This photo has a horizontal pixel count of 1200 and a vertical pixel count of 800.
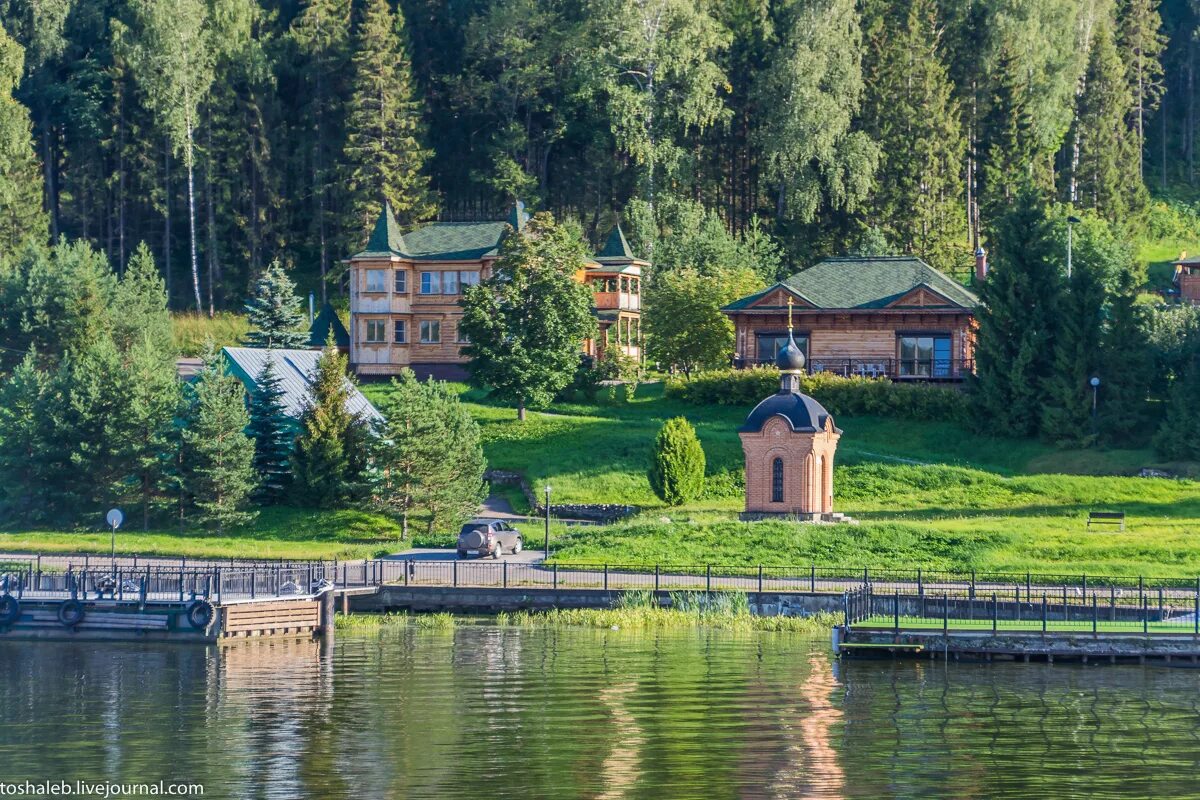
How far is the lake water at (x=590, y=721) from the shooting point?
106 feet

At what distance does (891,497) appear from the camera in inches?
2808

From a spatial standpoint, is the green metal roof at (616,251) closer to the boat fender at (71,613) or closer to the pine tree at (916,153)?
the pine tree at (916,153)

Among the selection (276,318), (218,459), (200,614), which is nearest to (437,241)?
(276,318)

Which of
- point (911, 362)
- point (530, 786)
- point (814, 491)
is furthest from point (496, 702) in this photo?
point (911, 362)

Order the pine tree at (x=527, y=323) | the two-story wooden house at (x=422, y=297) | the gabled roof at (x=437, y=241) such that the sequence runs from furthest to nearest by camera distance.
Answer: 1. the gabled roof at (x=437, y=241)
2. the two-story wooden house at (x=422, y=297)
3. the pine tree at (x=527, y=323)

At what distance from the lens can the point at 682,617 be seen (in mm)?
52812

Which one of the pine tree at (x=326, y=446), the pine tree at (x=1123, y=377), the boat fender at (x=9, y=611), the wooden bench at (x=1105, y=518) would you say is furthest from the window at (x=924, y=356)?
the boat fender at (x=9, y=611)

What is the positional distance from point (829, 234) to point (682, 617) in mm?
58685

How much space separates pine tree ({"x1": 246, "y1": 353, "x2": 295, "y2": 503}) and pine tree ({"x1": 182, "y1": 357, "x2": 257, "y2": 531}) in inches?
58.1

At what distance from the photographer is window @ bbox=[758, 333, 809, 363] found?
8788 cm

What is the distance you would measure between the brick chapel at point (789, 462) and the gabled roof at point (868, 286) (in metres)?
21.3

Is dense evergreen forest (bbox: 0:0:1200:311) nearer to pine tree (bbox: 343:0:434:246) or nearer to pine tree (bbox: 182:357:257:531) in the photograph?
pine tree (bbox: 343:0:434:246)

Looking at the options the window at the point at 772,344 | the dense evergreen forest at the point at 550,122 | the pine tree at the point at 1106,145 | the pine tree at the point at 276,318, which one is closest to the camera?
the window at the point at 772,344

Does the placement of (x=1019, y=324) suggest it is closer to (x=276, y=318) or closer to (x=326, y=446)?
(x=326, y=446)
